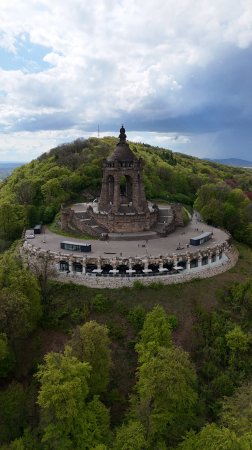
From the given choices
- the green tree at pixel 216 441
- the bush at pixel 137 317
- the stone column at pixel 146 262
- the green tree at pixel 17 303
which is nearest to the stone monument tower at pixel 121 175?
the stone column at pixel 146 262

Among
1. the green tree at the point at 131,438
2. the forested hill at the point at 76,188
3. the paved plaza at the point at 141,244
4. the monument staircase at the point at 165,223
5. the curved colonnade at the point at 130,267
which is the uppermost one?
the forested hill at the point at 76,188

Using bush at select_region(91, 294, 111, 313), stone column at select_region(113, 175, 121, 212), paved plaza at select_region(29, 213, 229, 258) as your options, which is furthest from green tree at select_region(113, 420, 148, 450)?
stone column at select_region(113, 175, 121, 212)

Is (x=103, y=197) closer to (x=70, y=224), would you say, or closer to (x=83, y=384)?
(x=70, y=224)

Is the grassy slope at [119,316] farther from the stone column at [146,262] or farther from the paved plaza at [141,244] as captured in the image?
the paved plaza at [141,244]

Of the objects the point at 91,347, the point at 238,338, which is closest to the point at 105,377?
the point at 91,347

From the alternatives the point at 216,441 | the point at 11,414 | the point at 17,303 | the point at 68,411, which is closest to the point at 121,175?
the point at 17,303

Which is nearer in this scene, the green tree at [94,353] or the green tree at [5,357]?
the green tree at [94,353]
